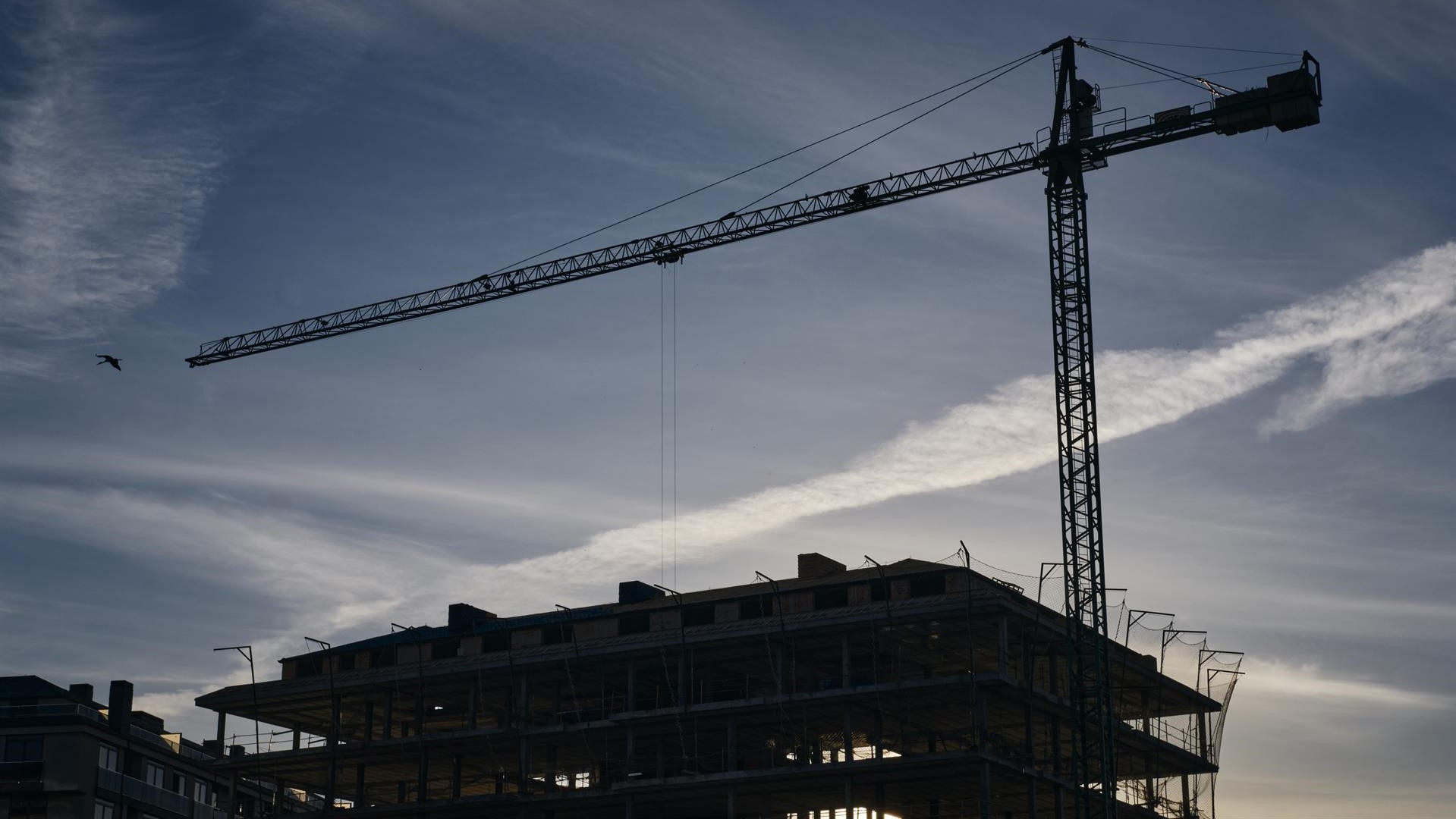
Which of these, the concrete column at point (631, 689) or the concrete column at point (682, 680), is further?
the concrete column at point (631, 689)

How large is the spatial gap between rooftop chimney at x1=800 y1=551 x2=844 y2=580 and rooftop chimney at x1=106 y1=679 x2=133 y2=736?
54.0 m

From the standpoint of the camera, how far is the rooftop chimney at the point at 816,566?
90.6m

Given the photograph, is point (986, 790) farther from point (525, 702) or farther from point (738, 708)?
point (525, 702)

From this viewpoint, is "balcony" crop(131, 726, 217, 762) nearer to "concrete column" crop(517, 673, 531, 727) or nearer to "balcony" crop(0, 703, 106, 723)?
"balcony" crop(0, 703, 106, 723)

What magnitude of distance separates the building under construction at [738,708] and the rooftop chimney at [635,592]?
12cm

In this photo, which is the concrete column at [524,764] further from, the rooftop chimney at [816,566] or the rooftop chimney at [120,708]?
the rooftop chimney at [120,708]

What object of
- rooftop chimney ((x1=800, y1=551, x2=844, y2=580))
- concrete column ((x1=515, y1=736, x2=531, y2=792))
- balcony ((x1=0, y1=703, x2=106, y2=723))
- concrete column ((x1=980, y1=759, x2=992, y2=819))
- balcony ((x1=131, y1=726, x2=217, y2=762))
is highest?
rooftop chimney ((x1=800, y1=551, x2=844, y2=580))

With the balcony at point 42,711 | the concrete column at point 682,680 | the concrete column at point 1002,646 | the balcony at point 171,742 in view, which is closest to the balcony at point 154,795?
the balcony at point 171,742

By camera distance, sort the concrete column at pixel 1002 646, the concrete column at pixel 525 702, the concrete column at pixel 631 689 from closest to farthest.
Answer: the concrete column at pixel 1002 646
the concrete column at pixel 631 689
the concrete column at pixel 525 702

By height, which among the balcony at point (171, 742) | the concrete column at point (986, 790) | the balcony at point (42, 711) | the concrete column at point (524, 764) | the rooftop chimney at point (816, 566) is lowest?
the concrete column at point (986, 790)

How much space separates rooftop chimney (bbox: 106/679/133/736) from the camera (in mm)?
114938

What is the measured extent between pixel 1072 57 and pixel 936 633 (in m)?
36.8

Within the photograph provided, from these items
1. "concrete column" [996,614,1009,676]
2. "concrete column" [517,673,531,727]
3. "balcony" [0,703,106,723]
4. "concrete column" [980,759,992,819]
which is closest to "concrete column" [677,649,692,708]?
"concrete column" [517,673,531,727]

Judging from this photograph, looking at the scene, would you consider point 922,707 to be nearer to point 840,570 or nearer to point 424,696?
point 840,570
